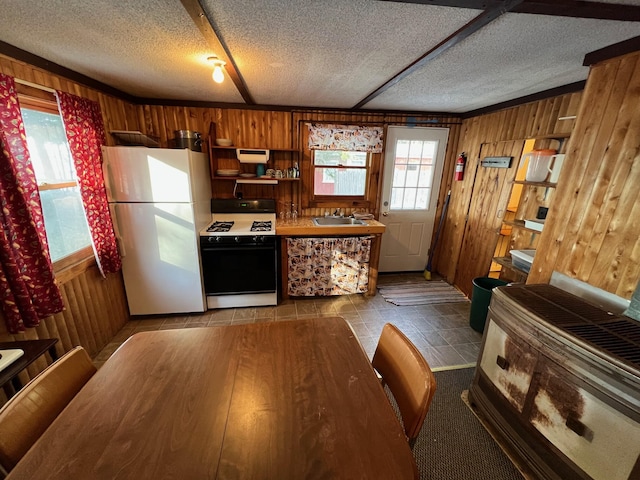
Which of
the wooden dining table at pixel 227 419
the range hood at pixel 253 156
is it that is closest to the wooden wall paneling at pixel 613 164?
the wooden dining table at pixel 227 419

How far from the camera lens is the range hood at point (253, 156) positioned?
2.94 meters

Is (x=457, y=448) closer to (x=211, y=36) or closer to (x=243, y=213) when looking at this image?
(x=211, y=36)

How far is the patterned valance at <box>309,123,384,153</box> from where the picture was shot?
10.3 ft

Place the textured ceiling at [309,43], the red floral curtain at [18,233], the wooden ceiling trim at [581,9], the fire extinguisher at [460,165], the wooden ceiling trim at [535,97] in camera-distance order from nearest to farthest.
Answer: the wooden ceiling trim at [581,9], the textured ceiling at [309,43], the red floral curtain at [18,233], the wooden ceiling trim at [535,97], the fire extinguisher at [460,165]

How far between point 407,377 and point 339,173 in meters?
2.71

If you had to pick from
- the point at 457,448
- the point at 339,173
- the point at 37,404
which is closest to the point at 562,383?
the point at 457,448

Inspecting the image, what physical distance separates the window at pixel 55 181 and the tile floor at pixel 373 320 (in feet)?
3.07

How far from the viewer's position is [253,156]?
296 centimetres

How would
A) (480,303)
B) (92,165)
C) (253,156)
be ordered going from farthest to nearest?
(253,156)
(480,303)
(92,165)

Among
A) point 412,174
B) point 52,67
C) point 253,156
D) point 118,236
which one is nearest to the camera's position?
point 52,67

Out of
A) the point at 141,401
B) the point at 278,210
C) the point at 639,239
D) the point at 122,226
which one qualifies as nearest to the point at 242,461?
the point at 141,401

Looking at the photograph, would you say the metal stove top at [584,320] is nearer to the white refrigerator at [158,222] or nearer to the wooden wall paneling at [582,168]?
the wooden wall paneling at [582,168]

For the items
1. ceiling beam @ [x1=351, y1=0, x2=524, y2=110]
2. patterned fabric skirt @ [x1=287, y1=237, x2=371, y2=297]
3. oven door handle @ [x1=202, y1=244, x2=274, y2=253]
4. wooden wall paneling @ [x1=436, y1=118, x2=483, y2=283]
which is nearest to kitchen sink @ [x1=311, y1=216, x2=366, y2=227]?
patterned fabric skirt @ [x1=287, y1=237, x2=371, y2=297]

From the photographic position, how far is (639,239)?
4.23ft
